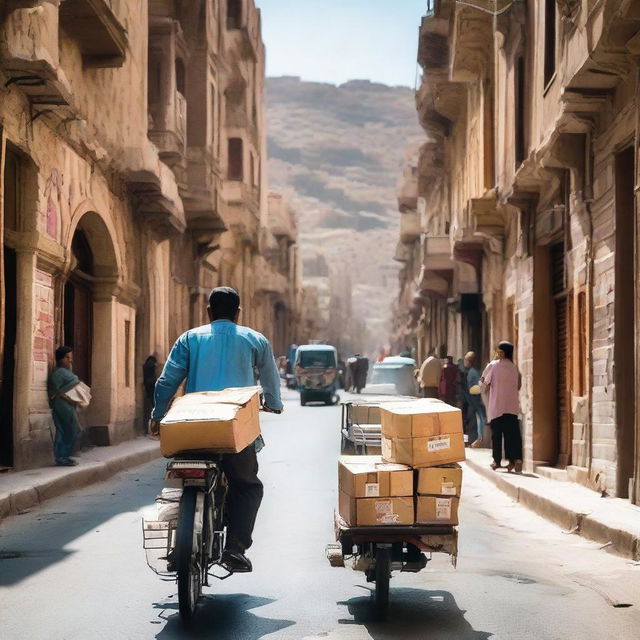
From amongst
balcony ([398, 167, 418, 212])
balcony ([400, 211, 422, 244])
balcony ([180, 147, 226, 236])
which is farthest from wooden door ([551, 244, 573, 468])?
balcony ([400, 211, 422, 244])

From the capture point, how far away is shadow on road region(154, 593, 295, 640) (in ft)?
18.7

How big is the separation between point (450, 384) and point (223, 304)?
1678cm

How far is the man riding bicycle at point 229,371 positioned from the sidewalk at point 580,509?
10.4 ft

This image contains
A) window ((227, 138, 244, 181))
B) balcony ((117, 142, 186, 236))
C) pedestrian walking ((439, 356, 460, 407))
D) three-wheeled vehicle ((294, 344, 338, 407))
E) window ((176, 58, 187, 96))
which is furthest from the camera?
window ((227, 138, 244, 181))

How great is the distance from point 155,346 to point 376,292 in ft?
519

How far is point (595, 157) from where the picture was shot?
13352 millimetres

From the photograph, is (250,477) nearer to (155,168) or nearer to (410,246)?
(155,168)

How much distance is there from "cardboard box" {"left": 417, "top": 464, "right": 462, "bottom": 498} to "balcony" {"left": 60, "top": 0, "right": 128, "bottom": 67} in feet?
36.9

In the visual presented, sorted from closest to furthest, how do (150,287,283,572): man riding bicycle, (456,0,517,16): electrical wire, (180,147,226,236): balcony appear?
(150,287,283,572): man riding bicycle, (456,0,517,16): electrical wire, (180,147,226,236): balcony

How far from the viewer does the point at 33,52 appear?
13.1 metres

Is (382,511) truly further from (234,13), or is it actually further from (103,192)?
(234,13)

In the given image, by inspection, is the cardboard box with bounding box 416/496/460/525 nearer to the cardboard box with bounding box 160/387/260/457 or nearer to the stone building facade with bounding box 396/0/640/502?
the cardboard box with bounding box 160/387/260/457

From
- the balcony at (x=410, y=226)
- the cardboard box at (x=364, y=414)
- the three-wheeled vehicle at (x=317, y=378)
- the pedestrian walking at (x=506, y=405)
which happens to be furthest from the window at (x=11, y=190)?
the balcony at (x=410, y=226)

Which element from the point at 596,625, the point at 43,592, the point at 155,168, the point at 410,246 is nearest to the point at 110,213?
the point at 155,168
